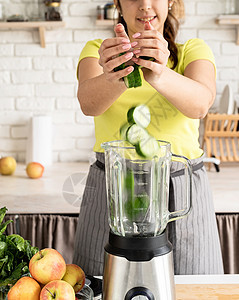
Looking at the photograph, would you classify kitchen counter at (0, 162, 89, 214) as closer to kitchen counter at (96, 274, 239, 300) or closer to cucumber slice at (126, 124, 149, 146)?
kitchen counter at (96, 274, 239, 300)

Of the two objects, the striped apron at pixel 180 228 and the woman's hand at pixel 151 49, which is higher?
the woman's hand at pixel 151 49

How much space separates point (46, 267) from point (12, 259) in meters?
0.10

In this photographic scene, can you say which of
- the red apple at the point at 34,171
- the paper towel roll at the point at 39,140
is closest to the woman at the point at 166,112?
the red apple at the point at 34,171

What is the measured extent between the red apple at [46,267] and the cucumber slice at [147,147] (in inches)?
9.2

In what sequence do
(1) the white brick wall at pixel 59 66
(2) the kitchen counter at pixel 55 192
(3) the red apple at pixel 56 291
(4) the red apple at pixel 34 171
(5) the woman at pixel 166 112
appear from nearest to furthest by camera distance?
1. (3) the red apple at pixel 56 291
2. (5) the woman at pixel 166 112
3. (2) the kitchen counter at pixel 55 192
4. (4) the red apple at pixel 34 171
5. (1) the white brick wall at pixel 59 66

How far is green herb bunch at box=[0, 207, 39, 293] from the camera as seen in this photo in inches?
32.8

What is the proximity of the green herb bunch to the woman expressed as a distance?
379 mm

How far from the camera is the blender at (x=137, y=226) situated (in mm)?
764

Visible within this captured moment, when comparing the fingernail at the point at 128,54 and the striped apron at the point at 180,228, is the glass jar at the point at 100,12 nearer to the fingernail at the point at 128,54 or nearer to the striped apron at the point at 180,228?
the striped apron at the point at 180,228

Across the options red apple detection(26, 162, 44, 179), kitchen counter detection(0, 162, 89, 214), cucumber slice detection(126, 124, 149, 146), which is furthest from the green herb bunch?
red apple detection(26, 162, 44, 179)

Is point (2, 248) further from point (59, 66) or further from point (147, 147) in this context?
point (59, 66)

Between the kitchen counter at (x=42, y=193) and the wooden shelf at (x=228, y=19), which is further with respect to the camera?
the wooden shelf at (x=228, y=19)

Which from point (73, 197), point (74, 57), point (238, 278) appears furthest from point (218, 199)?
point (74, 57)

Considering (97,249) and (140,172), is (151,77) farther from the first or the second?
(97,249)
